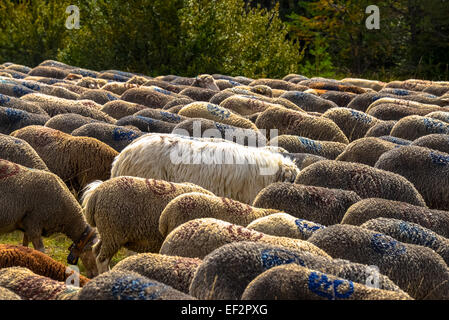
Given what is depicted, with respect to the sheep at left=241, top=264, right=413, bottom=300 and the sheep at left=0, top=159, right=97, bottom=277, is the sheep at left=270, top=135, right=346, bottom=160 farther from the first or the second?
the sheep at left=241, top=264, right=413, bottom=300

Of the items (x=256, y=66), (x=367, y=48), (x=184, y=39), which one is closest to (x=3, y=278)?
(x=184, y=39)

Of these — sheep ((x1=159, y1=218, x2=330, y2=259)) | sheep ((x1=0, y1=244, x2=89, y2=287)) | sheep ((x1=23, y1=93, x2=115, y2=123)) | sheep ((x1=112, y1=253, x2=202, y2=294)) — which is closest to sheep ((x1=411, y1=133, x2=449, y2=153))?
sheep ((x1=159, y1=218, x2=330, y2=259))

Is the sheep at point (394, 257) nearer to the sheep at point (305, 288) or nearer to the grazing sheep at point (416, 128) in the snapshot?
the sheep at point (305, 288)

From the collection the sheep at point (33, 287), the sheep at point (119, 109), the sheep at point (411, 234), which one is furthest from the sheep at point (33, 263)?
the sheep at point (119, 109)

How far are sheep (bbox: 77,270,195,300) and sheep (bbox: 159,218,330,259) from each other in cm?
107

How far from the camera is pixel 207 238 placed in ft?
14.8

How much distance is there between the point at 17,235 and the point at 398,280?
4.52 metres

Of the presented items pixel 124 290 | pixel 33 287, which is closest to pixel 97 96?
pixel 33 287

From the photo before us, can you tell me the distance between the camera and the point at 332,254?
176 inches

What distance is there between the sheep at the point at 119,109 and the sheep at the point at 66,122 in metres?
1.44

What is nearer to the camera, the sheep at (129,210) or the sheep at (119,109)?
the sheep at (129,210)

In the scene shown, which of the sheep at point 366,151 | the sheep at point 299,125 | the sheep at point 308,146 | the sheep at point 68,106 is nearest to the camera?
the sheep at point 366,151

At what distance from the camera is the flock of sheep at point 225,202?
3.73m
